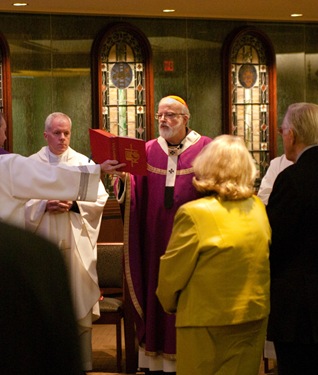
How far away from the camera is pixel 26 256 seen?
0.93m

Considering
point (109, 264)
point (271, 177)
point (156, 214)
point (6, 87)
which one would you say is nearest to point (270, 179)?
point (271, 177)

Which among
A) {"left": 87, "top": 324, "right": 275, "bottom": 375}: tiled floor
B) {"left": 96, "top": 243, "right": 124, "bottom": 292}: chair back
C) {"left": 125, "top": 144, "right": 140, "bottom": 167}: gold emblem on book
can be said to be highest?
{"left": 125, "top": 144, "right": 140, "bottom": 167}: gold emblem on book

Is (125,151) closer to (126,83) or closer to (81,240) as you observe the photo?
(81,240)

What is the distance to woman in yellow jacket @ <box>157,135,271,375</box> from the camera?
3.48 m

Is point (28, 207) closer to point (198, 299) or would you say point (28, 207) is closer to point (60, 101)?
point (198, 299)

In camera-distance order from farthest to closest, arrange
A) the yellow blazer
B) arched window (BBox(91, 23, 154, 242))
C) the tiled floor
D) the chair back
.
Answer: arched window (BBox(91, 23, 154, 242)), the chair back, the tiled floor, the yellow blazer

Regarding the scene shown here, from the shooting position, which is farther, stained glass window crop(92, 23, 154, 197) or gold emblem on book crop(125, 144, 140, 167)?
stained glass window crop(92, 23, 154, 197)

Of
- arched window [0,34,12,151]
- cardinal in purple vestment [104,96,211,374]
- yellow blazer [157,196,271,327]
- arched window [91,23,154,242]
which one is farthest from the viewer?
arched window [91,23,154,242]

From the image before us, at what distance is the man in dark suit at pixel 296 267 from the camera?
364 centimetres

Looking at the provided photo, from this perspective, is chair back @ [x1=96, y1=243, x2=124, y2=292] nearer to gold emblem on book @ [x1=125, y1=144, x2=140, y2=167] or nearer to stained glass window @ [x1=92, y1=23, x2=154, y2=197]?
gold emblem on book @ [x1=125, y1=144, x2=140, y2=167]

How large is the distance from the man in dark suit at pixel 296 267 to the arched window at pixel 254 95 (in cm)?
699

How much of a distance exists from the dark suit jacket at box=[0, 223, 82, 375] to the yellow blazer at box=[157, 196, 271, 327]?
98.9 inches

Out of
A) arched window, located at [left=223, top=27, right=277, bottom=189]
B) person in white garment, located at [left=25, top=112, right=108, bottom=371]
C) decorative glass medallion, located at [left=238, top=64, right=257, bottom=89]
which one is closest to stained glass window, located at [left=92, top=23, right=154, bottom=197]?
arched window, located at [left=223, top=27, right=277, bottom=189]

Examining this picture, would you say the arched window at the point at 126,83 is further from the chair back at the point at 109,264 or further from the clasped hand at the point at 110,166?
the clasped hand at the point at 110,166
